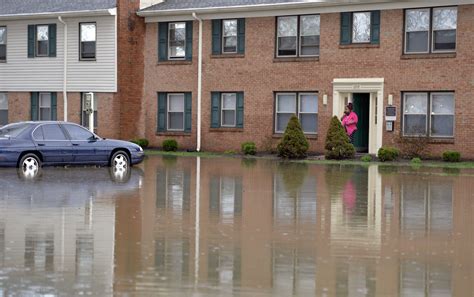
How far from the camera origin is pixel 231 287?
9875 millimetres

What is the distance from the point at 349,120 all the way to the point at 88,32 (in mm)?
12764

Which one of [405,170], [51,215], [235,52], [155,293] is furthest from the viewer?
[235,52]

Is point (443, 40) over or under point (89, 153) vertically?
over

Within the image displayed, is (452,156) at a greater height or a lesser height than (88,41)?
lesser

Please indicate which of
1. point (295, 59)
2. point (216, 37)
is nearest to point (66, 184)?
point (295, 59)

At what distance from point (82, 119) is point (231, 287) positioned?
104 ft

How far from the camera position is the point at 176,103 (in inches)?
1544

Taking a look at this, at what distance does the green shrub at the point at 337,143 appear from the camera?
107 feet

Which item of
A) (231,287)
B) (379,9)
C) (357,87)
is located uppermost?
(379,9)

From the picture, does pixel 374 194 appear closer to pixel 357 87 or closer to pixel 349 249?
pixel 349 249

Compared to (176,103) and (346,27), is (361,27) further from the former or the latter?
(176,103)

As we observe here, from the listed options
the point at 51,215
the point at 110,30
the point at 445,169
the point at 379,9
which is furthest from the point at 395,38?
the point at 51,215

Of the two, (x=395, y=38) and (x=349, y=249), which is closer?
(x=349, y=249)

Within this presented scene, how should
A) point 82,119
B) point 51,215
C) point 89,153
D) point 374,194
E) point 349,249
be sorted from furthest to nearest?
point 82,119
point 89,153
point 374,194
point 51,215
point 349,249
